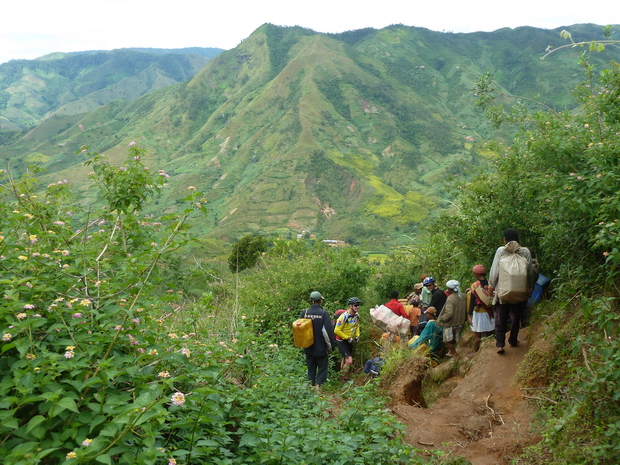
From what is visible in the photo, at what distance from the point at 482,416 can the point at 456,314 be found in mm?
2339

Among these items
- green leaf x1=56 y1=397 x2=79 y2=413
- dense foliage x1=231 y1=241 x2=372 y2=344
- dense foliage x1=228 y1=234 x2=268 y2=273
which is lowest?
dense foliage x1=228 y1=234 x2=268 y2=273

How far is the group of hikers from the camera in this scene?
6.08m

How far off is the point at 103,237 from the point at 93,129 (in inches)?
7781

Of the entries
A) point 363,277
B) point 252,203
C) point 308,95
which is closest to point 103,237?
point 363,277

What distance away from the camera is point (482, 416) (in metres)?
5.39

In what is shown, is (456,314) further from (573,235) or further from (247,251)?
(247,251)

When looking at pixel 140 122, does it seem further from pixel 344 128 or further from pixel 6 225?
pixel 6 225

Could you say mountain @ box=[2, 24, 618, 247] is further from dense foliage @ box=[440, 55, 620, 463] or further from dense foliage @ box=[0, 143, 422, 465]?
dense foliage @ box=[0, 143, 422, 465]

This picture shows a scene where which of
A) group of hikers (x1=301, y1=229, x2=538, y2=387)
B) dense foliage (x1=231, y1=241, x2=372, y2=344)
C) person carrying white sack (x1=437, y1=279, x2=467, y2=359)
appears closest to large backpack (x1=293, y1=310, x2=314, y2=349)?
group of hikers (x1=301, y1=229, x2=538, y2=387)

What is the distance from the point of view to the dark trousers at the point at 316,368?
→ 7.09 m

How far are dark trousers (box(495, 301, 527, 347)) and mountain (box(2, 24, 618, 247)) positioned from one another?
257 ft

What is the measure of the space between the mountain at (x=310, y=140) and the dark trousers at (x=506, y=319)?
78.3 metres

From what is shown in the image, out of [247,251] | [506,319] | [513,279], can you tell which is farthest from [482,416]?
[247,251]

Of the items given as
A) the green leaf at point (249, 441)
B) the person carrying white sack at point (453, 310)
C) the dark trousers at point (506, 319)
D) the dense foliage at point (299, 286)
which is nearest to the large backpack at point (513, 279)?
the dark trousers at point (506, 319)
